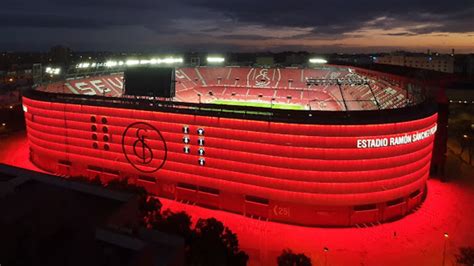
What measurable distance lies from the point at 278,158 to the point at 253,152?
263 cm

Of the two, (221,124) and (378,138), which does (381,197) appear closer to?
(378,138)

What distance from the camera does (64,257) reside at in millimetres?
16844

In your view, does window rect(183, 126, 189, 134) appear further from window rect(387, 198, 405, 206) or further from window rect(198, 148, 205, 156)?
window rect(387, 198, 405, 206)

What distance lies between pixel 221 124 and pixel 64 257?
25243mm

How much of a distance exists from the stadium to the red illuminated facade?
4.0 inches

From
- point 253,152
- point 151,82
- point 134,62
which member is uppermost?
point 134,62

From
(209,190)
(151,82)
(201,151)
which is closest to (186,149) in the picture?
(201,151)

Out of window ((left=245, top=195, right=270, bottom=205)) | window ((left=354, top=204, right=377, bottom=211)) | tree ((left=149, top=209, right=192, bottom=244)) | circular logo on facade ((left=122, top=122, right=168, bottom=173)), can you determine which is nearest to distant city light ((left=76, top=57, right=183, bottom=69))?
circular logo on facade ((left=122, top=122, right=168, bottom=173))

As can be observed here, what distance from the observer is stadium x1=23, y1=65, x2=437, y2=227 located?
3772 cm

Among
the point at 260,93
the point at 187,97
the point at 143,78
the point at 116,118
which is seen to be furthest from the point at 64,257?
the point at 260,93

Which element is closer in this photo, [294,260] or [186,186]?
[294,260]

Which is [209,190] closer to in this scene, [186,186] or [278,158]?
[186,186]

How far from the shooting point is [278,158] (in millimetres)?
38719

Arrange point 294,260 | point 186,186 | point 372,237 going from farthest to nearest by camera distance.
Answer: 1. point 186,186
2. point 372,237
3. point 294,260
